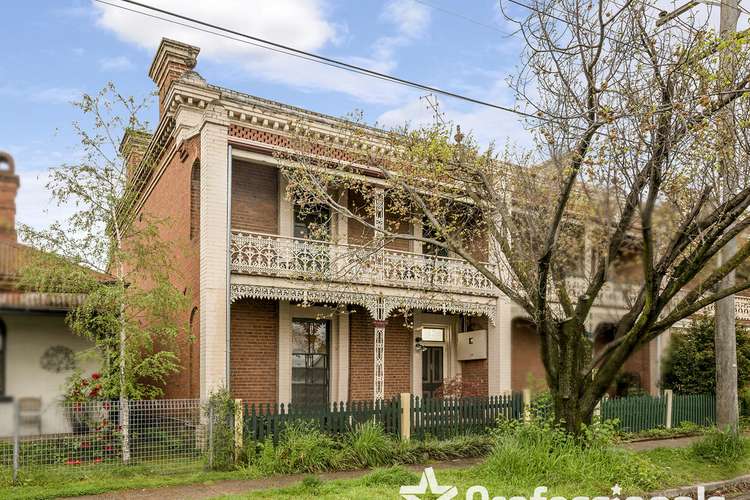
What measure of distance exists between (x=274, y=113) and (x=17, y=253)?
583 inches

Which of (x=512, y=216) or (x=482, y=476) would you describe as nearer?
(x=482, y=476)

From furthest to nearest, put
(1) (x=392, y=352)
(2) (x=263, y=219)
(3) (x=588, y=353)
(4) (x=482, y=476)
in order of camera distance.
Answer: (1) (x=392, y=352)
(2) (x=263, y=219)
(3) (x=588, y=353)
(4) (x=482, y=476)

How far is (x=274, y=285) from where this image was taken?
49.5 feet

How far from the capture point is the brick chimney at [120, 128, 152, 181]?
12773 mm

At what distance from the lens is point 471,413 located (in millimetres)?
14977

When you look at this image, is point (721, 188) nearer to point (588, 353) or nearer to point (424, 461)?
point (588, 353)

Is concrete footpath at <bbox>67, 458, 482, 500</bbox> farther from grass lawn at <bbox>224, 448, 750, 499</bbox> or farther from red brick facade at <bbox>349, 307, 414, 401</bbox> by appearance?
red brick facade at <bbox>349, 307, 414, 401</bbox>

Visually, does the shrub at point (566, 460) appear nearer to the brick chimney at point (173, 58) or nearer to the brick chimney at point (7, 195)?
the brick chimney at point (7, 195)

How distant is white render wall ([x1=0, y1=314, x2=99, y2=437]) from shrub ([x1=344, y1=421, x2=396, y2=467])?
11.0 m

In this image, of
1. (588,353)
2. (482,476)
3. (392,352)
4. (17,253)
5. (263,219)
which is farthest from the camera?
(392,352)

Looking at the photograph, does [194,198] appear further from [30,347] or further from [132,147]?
[30,347]

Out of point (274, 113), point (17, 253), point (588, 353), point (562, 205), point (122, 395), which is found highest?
point (274, 113)

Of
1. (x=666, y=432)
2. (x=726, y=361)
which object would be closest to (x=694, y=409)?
(x=666, y=432)

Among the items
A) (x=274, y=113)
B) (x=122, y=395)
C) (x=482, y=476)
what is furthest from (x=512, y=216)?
(x=122, y=395)
